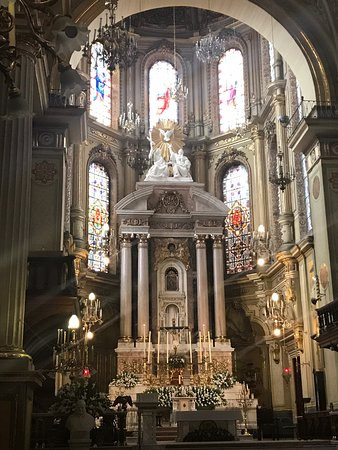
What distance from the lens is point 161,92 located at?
2848 centimetres

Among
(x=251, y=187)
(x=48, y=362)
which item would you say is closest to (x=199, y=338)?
(x=251, y=187)

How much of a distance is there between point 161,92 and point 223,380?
13461mm

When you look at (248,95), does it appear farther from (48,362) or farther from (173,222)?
(48,362)

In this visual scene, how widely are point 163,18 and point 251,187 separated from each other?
8853mm

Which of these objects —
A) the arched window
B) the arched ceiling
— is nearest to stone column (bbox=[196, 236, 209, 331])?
the arched window

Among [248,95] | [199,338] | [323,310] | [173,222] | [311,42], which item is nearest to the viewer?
[323,310]

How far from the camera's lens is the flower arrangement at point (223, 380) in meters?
20.8

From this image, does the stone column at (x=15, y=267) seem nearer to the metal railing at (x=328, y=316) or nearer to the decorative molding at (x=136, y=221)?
the metal railing at (x=328, y=316)

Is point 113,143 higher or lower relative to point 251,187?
higher

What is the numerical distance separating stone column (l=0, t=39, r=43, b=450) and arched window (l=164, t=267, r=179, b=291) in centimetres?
1347

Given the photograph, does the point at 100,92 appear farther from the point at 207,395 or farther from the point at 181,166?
the point at 207,395

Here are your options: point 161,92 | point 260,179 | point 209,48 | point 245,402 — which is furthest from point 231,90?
point 245,402

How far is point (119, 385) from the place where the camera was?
68.8ft

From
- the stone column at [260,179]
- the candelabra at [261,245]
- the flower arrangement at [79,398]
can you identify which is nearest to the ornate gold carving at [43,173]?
the flower arrangement at [79,398]
